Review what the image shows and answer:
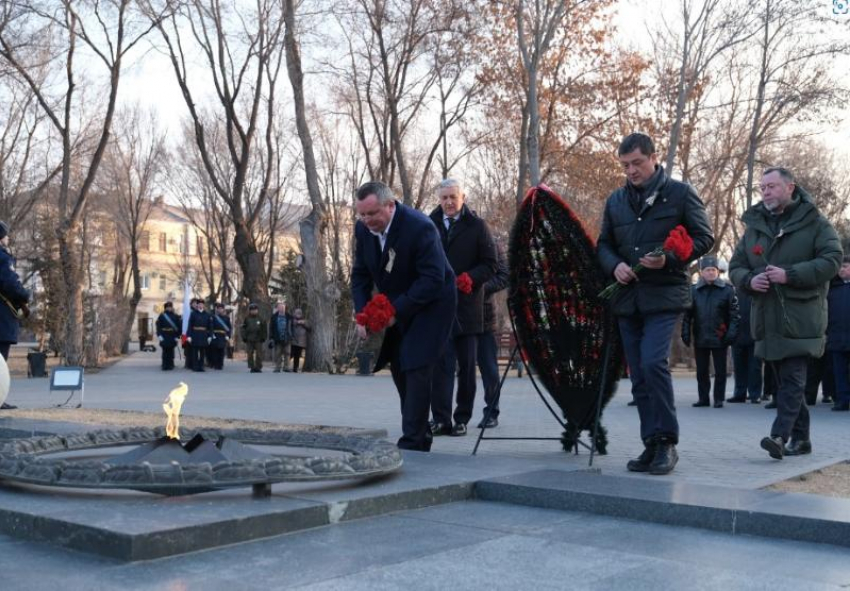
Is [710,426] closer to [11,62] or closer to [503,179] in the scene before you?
[11,62]

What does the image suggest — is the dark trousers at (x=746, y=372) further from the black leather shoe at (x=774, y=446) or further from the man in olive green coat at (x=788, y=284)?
the black leather shoe at (x=774, y=446)

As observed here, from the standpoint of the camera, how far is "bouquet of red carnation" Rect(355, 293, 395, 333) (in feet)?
21.6

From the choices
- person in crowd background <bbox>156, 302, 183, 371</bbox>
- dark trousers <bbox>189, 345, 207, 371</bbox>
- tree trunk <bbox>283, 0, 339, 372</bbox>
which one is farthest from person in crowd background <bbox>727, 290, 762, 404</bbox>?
person in crowd background <bbox>156, 302, 183, 371</bbox>

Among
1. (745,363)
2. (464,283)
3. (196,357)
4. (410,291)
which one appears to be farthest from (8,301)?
(196,357)

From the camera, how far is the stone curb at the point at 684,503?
15.0ft

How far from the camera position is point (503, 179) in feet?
135

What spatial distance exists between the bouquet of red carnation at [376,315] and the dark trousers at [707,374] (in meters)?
8.21

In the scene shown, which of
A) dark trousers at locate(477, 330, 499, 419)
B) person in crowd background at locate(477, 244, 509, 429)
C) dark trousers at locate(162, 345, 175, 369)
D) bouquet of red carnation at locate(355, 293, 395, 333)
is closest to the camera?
bouquet of red carnation at locate(355, 293, 395, 333)

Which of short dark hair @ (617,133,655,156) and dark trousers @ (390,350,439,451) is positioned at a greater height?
short dark hair @ (617,133,655,156)

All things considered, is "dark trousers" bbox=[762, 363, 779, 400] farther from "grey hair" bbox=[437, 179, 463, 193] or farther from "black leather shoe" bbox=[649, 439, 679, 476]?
"black leather shoe" bbox=[649, 439, 679, 476]

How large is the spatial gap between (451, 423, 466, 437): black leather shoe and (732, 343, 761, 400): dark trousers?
6.66 metres

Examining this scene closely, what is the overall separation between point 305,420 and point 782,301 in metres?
5.45

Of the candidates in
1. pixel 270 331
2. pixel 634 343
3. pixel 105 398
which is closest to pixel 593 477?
pixel 634 343

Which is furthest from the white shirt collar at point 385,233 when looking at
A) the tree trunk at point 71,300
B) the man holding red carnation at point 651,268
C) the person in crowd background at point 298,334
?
the tree trunk at point 71,300
